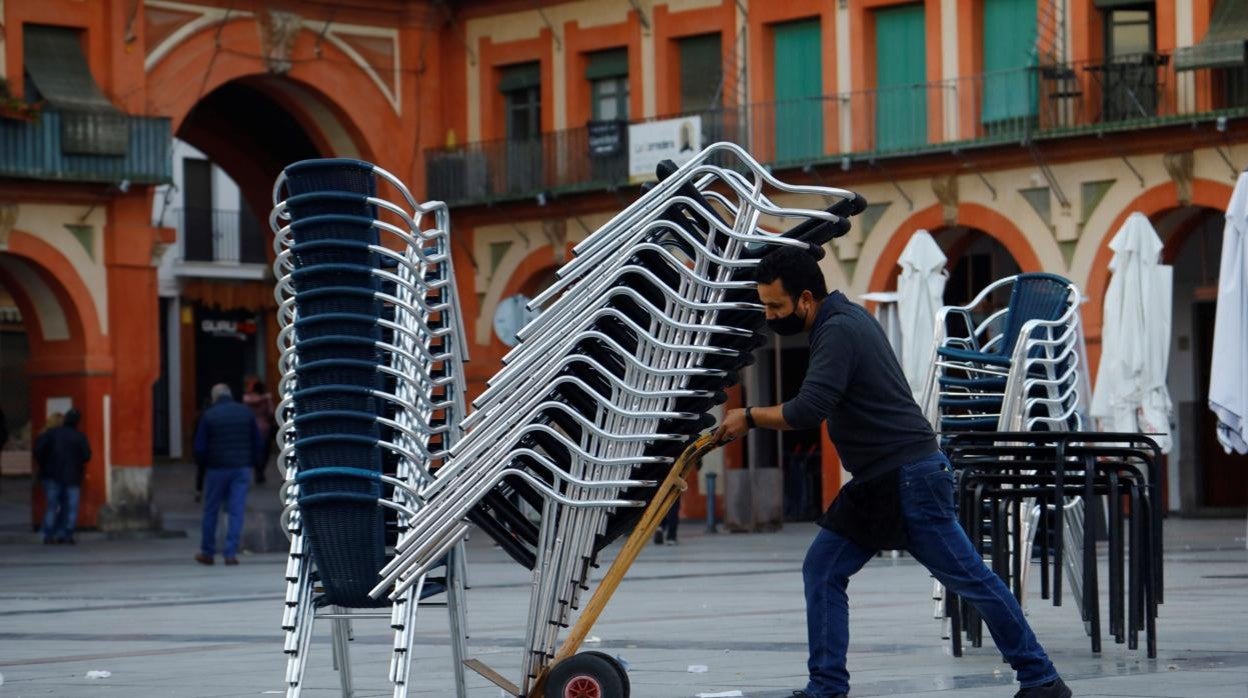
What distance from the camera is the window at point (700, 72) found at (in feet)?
123

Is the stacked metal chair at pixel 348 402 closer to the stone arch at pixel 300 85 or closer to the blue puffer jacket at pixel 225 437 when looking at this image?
the blue puffer jacket at pixel 225 437

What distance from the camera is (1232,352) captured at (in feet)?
40.4

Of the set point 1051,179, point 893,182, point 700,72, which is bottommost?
point 1051,179

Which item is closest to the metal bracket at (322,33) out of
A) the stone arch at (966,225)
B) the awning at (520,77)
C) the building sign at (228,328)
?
the awning at (520,77)

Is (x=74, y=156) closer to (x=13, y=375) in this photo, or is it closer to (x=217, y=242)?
(x=13, y=375)

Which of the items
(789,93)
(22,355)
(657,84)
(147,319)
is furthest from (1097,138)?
(22,355)

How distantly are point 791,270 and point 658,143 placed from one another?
28.5 meters

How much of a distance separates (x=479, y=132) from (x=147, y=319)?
7.12 meters

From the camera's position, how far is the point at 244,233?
58.0 m

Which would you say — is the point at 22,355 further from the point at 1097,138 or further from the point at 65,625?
the point at 65,625

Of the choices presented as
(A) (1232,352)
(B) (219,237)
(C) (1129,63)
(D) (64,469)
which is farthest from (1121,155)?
(B) (219,237)

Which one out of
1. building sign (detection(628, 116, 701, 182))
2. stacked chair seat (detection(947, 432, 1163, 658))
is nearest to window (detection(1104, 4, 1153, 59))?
building sign (detection(628, 116, 701, 182))

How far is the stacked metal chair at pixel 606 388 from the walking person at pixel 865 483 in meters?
0.19

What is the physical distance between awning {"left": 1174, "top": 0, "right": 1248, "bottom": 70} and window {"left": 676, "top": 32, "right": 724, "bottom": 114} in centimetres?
841
